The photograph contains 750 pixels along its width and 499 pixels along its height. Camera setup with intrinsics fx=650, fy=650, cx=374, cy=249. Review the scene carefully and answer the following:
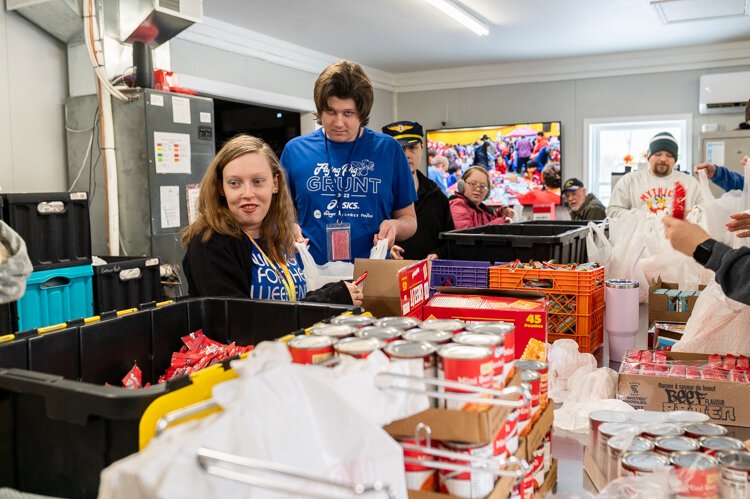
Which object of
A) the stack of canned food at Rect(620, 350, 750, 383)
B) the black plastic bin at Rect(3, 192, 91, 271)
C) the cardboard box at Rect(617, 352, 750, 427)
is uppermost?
the black plastic bin at Rect(3, 192, 91, 271)

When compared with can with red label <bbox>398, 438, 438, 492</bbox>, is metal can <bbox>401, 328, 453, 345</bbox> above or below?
above

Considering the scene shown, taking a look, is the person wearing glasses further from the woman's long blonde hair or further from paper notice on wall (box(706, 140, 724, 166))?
paper notice on wall (box(706, 140, 724, 166))

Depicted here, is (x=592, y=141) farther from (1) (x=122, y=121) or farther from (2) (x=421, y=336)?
(2) (x=421, y=336)

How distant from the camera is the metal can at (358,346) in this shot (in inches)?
35.7

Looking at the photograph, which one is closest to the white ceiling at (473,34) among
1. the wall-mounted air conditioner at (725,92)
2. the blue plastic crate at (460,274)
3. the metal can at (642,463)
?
the wall-mounted air conditioner at (725,92)

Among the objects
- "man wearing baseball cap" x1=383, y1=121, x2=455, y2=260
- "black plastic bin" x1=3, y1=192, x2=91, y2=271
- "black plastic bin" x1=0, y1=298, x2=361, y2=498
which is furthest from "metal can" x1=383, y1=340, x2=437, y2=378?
"man wearing baseball cap" x1=383, y1=121, x2=455, y2=260

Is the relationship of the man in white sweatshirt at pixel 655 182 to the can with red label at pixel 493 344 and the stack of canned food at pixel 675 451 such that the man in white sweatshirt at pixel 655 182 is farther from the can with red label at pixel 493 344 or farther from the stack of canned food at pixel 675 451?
the can with red label at pixel 493 344

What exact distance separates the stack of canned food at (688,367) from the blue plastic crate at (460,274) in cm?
72

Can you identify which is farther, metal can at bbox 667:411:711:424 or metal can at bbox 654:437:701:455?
metal can at bbox 667:411:711:424

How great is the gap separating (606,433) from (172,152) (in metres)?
3.71

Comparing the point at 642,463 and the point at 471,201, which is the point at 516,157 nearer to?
the point at 471,201

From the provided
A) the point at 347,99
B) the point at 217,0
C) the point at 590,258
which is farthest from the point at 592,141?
the point at 347,99

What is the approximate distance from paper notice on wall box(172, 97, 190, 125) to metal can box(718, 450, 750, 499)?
13.0ft

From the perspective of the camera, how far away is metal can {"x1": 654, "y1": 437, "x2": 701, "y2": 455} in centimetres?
108
